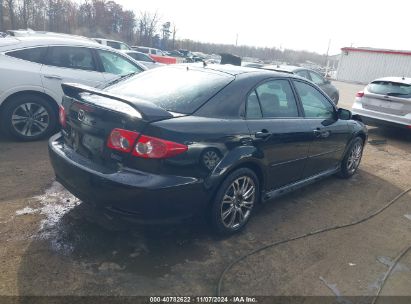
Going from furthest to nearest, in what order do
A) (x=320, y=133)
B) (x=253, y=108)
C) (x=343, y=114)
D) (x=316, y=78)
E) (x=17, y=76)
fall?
(x=316, y=78) → (x=17, y=76) → (x=343, y=114) → (x=320, y=133) → (x=253, y=108)

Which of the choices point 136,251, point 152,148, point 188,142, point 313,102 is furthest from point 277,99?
point 136,251

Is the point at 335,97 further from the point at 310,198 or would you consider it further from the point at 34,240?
the point at 34,240

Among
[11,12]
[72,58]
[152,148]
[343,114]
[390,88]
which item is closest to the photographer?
[152,148]

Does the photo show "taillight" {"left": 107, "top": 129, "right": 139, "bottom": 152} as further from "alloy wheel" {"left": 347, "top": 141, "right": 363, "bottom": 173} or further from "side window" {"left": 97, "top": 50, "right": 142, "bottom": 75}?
"side window" {"left": 97, "top": 50, "right": 142, "bottom": 75}

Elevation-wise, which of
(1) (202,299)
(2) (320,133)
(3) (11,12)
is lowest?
(1) (202,299)

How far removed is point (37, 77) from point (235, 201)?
13.4ft

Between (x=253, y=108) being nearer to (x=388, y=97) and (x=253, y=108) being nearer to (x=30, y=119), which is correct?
(x=30, y=119)

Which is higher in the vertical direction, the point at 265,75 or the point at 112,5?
the point at 112,5

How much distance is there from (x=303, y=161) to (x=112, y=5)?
56579 mm

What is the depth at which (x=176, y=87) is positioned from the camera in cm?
340

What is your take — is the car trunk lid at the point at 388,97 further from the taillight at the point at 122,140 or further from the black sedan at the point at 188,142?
the taillight at the point at 122,140

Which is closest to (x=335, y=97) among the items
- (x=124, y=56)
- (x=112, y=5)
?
(x=124, y=56)

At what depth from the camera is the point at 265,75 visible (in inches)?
149

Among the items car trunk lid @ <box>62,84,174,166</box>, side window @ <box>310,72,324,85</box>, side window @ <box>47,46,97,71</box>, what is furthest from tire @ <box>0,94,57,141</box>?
side window @ <box>310,72,324,85</box>
